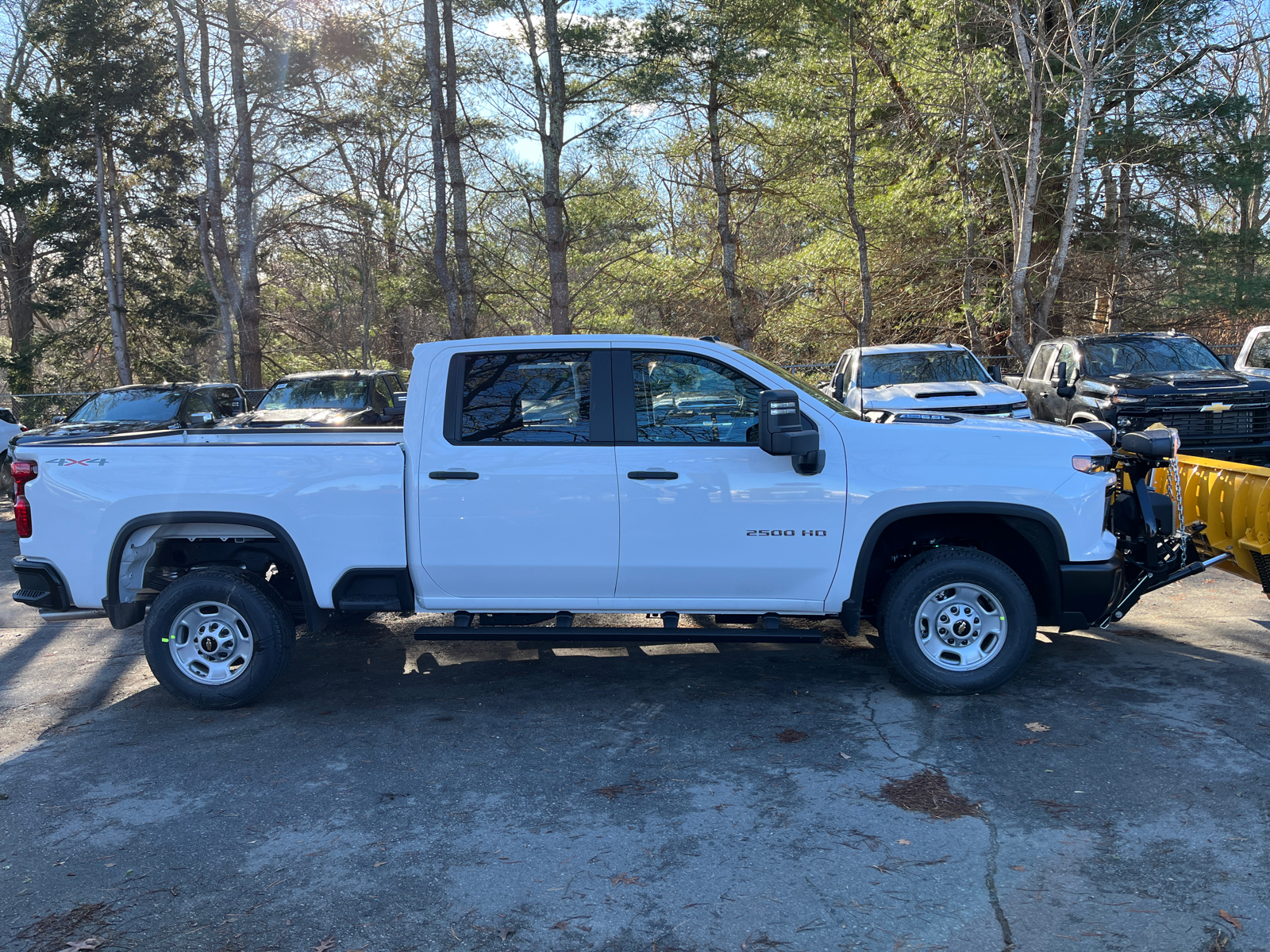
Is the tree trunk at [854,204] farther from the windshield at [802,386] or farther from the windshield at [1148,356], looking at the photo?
the windshield at [802,386]

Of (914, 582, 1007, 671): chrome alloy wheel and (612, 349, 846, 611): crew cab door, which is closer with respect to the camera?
(612, 349, 846, 611): crew cab door

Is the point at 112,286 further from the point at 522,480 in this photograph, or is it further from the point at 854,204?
the point at 522,480

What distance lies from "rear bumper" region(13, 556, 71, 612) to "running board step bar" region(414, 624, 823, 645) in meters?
2.04

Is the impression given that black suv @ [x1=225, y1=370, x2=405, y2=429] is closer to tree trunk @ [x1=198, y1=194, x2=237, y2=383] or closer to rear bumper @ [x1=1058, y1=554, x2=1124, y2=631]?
rear bumper @ [x1=1058, y1=554, x2=1124, y2=631]

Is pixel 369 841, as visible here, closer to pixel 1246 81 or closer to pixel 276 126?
pixel 276 126

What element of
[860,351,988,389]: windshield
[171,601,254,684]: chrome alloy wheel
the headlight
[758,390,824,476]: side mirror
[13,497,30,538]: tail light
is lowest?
[171,601,254,684]: chrome alloy wheel

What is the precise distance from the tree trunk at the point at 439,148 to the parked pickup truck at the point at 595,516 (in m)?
11.3

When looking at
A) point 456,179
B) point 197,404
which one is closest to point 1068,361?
point 456,179

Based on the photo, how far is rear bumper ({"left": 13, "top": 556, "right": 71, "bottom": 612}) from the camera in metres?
5.43

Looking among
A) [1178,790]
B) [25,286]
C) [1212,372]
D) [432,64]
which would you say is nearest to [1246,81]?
[1212,372]

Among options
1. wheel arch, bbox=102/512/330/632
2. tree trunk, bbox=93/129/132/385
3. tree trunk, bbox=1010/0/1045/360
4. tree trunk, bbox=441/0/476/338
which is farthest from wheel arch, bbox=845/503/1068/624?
tree trunk, bbox=93/129/132/385

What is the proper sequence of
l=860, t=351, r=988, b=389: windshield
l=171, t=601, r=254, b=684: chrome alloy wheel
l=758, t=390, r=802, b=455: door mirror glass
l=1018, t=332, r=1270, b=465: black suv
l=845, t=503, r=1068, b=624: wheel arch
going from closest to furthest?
l=758, t=390, r=802, b=455: door mirror glass → l=845, t=503, r=1068, b=624: wheel arch → l=171, t=601, r=254, b=684: chrome alloy wheel → l=1018, t=332, r=1270, b=465: black suv → l=860, t=351, r=988, b=389: windshield

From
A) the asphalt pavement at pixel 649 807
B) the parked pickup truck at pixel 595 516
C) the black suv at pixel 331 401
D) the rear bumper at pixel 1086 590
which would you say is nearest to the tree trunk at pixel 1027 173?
the black suv at pixel 331 401

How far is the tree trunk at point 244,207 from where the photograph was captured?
2094 cm
